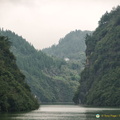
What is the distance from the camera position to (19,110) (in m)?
144

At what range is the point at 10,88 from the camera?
147250 millimetres

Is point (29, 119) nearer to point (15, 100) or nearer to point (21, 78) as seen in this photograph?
point (15, 100)

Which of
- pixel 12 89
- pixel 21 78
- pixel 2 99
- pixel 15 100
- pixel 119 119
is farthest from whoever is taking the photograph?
pixel 21 78

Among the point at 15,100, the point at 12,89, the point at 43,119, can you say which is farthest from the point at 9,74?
the point at 43,119

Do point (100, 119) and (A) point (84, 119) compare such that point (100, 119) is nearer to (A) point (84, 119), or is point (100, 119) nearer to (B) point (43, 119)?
(A) point (84, 119)

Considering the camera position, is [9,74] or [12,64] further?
[12,64]

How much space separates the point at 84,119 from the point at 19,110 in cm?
4595

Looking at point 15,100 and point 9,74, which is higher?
point 9,74

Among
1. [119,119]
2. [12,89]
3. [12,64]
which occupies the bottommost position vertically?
[119,119]

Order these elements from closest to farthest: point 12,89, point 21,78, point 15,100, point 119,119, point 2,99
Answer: point 119,119 → point 2,99 → point 15,100 → point 12,89 → point 21,78

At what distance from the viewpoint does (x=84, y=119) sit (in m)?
101

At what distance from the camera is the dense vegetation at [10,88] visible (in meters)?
135

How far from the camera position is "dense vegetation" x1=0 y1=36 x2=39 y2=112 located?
443ft

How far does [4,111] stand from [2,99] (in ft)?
11.9
